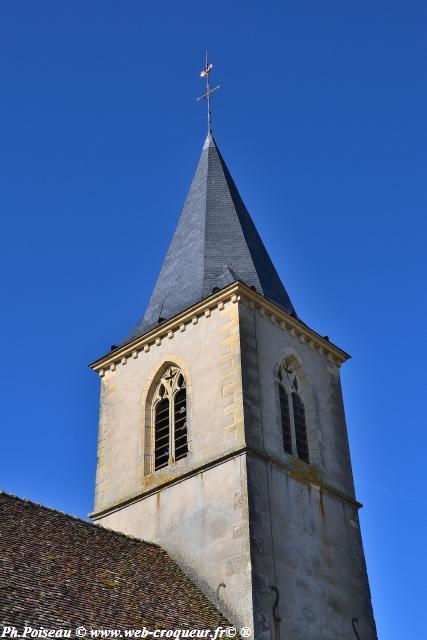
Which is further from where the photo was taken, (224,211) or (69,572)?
(224,211)

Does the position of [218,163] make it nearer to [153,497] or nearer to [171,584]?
[153,497]

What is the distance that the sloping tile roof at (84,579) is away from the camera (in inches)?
432

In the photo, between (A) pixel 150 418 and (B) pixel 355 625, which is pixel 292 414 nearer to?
(A) pixel 150 418

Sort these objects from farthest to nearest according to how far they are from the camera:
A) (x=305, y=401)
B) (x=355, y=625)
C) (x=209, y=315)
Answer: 1. (x=305, y=401)
2. (x=209, y=315)
3. (x=355, y=625)

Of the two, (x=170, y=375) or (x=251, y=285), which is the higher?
(x=251, y=285)

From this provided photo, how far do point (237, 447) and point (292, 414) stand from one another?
220 cm

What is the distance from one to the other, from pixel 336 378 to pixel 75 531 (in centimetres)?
697

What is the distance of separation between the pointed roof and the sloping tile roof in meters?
5.19

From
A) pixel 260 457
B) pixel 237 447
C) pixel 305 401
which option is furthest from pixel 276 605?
pixel 305 401

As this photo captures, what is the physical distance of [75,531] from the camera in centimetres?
1404

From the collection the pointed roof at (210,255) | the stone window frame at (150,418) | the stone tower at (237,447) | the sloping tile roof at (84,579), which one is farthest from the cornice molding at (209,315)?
the sloping tile roof at (84,579)

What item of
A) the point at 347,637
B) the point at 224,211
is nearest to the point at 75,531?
the point at 347,637

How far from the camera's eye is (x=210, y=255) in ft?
61.9

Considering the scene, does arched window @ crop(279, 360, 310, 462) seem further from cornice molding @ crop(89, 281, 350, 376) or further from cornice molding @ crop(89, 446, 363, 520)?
cornice molding @ crop(89, 281, 350, 376)
